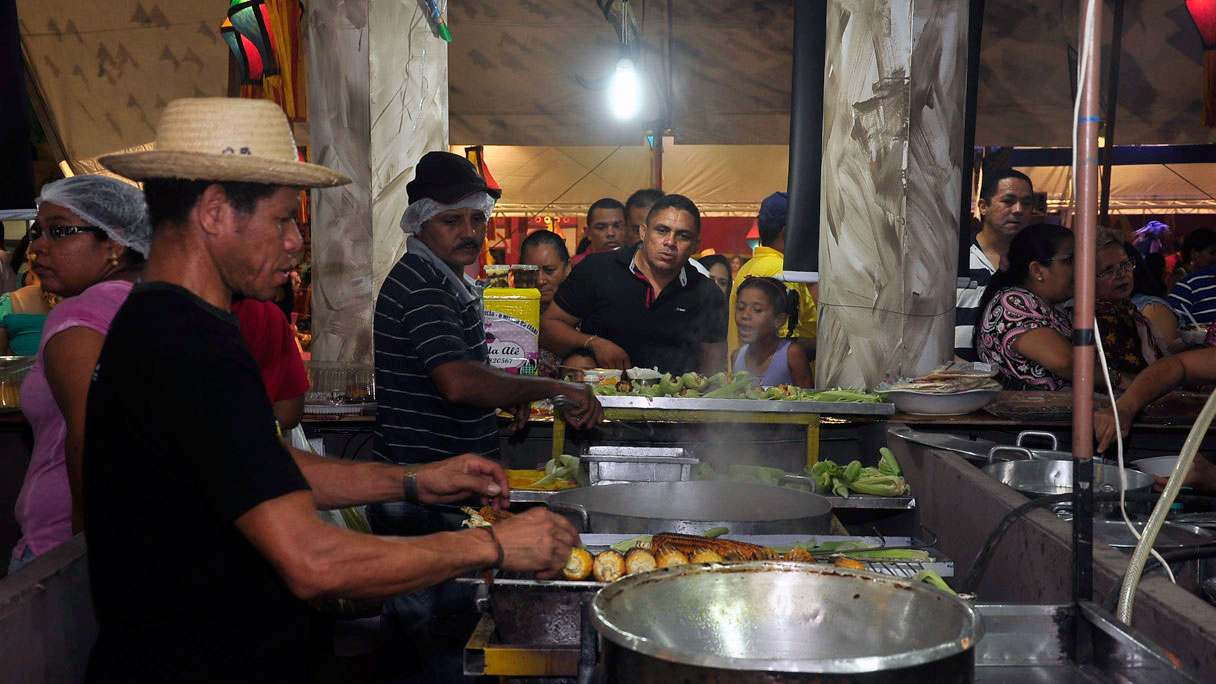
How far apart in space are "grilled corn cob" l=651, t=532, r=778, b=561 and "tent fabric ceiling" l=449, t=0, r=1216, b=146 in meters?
6.51

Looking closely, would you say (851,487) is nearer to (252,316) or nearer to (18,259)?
(252,316)

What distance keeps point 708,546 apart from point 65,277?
6.21ft

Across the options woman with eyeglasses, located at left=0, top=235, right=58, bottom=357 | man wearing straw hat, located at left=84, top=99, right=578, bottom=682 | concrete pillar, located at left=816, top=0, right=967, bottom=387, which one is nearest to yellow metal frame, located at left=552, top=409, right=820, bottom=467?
concrete pillar, located at left=816, top=0, right=967, bottom=387

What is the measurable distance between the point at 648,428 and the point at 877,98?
1.98 metres

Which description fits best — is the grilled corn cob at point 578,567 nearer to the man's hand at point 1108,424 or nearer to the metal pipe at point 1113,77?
the man's hand at point 1108,424

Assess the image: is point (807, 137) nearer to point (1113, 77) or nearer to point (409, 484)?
point (409, 484)

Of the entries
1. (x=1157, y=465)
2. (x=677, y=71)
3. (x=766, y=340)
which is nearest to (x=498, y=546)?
(x=1157, y=465)

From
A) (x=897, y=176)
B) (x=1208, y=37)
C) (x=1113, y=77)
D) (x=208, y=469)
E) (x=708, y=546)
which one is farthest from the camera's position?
(x=1113, y=77)

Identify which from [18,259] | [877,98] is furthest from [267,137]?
[18,259]

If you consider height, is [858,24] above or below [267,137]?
above

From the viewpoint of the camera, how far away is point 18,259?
6969 mm

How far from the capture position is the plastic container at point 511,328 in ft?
16.2

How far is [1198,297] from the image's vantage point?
6.79 metres

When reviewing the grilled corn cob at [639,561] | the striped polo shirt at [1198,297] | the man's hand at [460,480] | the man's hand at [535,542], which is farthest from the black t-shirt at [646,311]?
the striped polo shirt at [1198,297]
